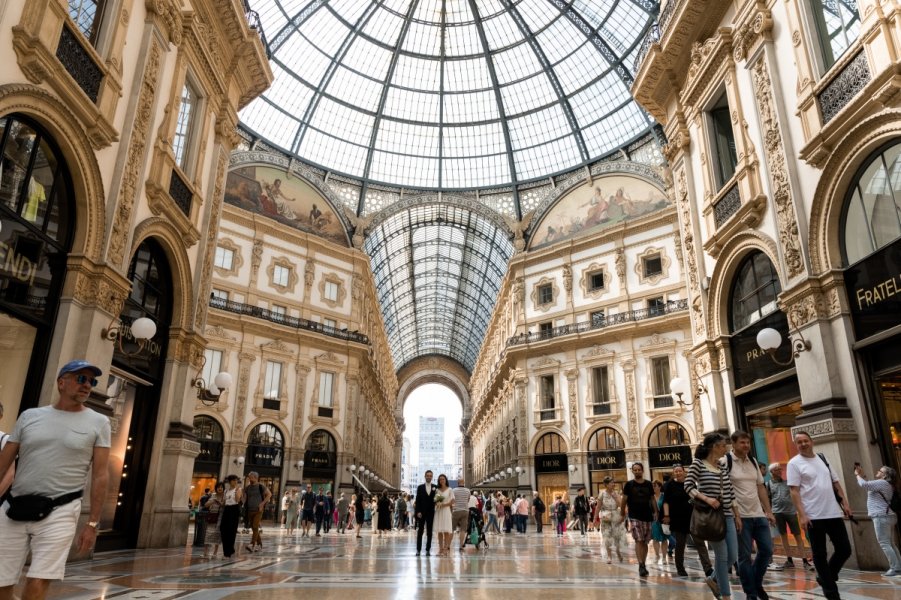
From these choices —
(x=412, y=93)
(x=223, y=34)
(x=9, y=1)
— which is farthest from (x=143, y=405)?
(x=412, y=93)

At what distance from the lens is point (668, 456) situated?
85.3 ft

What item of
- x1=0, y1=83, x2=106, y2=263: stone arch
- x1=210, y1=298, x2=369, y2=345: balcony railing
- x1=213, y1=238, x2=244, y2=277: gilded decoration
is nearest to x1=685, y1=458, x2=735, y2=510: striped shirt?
x1=0, y1=83, x2=106, y2=263: stone arch

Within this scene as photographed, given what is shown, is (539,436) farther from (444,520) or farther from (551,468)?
(444,520)

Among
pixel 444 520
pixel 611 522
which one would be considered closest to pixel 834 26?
pixel 611 522

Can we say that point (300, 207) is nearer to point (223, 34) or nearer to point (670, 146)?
point (223, 34)

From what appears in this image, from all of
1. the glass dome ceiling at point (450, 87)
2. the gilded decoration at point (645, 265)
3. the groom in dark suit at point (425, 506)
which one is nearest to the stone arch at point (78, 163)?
the groom in dark suit at point (425, 506)

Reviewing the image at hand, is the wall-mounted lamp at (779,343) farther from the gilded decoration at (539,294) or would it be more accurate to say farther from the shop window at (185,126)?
the gilded decoration at (539,294)

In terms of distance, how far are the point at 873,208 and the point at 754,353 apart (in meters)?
3.51

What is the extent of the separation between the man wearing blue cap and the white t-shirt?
18.7 feet

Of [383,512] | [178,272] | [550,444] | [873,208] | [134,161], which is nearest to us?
[873,208]

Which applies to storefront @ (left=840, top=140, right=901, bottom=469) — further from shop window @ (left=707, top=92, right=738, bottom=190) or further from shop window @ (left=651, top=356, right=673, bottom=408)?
shop window @ (left=651, top=356, right=673, bottom=408)

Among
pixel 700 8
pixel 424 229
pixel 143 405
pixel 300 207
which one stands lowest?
pixel 143 405

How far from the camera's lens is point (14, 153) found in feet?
22.8

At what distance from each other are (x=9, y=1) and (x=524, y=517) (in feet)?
70.2
